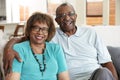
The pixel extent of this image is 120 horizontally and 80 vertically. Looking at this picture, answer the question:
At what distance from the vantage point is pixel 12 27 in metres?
7.26

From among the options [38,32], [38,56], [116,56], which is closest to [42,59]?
[38,56]

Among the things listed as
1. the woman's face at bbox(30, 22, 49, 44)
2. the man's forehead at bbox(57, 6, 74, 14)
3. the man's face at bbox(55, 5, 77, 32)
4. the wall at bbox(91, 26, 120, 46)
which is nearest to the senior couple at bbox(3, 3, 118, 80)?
the woman's face at bbox(30, 22, 49, 44)

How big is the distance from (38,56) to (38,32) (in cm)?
17

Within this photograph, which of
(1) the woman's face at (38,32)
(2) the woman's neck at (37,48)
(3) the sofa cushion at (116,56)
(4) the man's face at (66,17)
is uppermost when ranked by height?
(4) the man's face at (66,17)

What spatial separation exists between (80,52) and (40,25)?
581 millimetres

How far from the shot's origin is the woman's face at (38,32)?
1693mm

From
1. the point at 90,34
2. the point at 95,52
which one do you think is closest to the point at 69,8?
the point at 90,34

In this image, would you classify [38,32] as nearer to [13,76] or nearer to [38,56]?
[38,56]

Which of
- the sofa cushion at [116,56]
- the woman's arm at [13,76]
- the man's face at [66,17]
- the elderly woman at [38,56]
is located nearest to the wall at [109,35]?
the sofa cushion at [116,56]

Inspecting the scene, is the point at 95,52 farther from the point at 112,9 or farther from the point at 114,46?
the point at 112,9

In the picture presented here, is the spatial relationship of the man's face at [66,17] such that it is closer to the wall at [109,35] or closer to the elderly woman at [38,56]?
the elderly woman at [38,56]

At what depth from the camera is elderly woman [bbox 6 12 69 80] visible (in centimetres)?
162

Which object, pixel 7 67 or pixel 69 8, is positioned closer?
pixel 7 67

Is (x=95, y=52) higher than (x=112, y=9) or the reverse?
the reverse
